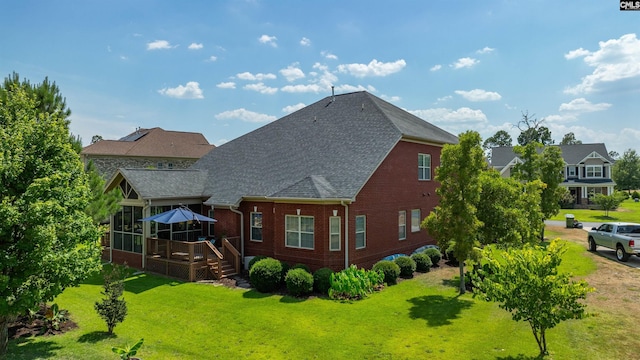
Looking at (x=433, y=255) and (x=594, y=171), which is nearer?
(x=433, y=255)

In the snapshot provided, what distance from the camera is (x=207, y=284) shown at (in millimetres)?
17844

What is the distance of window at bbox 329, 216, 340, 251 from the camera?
1795 centimetres

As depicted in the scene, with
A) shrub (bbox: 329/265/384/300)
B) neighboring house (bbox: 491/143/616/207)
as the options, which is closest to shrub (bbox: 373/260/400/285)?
shrub (bbox: 329/265/384/300)

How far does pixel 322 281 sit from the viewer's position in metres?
16.1

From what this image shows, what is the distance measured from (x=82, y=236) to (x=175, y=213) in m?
9.34

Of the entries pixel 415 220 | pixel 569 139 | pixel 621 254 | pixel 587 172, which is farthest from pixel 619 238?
pixel 569 139

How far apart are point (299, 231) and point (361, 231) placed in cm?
297

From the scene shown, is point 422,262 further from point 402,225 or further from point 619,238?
point 619,238

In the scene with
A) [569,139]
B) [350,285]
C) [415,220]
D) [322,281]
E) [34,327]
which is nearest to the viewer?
[34,327]

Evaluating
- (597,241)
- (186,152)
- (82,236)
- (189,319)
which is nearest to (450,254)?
(597,241)

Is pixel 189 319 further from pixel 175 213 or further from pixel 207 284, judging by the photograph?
pixel 175 213

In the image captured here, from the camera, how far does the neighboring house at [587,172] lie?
179 feet

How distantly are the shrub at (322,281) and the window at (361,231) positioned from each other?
9.72 ft

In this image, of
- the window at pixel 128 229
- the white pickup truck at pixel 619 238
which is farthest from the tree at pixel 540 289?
the window at pixel 128 229
